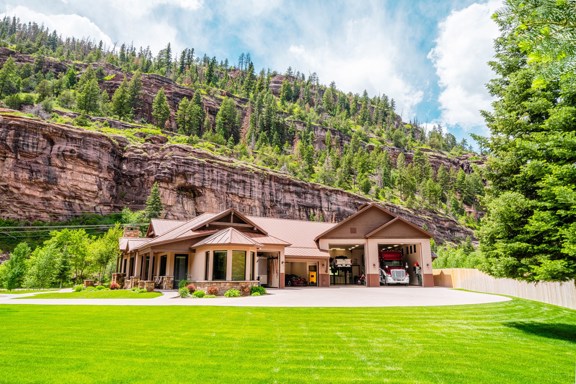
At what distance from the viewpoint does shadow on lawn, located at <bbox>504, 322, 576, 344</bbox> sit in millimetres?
9638

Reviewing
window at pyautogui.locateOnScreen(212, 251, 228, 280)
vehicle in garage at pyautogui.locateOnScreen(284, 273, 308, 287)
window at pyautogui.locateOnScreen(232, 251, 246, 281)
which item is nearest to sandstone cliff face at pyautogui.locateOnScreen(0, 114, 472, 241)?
vehicle in garage at pyautogui.locateOnScreen(284, 273, 308, 287)

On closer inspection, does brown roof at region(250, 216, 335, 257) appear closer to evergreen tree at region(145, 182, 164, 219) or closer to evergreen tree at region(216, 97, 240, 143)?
evergreen tree at region(145, 182, 164, 219)

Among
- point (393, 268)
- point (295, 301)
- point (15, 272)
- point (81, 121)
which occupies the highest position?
point (81, 121)

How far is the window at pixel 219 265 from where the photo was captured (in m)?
22.0

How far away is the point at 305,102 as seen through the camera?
15325 cm

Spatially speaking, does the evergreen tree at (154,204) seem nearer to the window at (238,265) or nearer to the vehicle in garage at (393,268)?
the vehicle in garage at (393,268)

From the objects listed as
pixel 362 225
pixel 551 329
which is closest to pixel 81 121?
pixel 362 225

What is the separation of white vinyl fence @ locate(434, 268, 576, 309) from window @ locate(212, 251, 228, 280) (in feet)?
53.9

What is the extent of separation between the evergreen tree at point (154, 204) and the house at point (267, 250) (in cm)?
2033

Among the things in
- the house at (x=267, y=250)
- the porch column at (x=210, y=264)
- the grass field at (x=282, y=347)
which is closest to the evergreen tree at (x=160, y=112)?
the house at (x=267, y=250)

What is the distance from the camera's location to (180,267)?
87.3 feet

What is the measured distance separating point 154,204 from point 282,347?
184 ft

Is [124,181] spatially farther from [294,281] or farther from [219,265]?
[219,265]

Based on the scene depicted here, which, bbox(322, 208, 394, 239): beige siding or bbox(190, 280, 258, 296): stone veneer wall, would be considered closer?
bbox(190, 280, 258, 296): stone veneer wall
